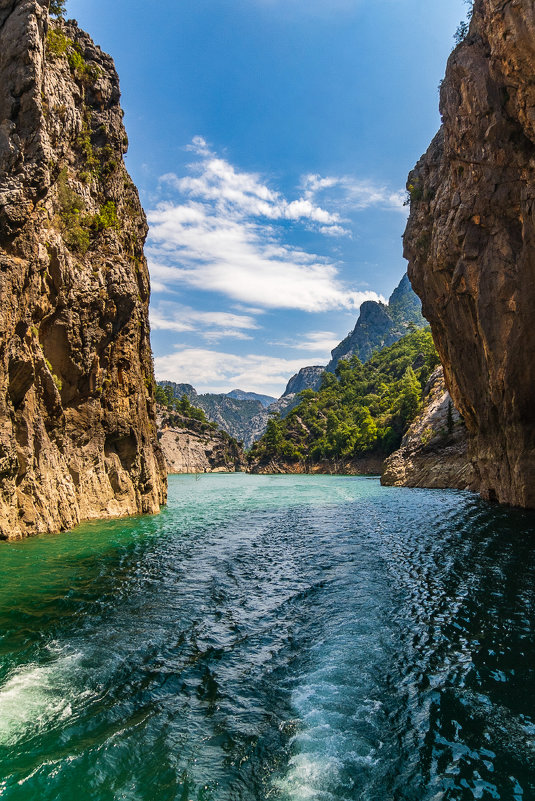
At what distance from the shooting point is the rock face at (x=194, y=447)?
14600cm

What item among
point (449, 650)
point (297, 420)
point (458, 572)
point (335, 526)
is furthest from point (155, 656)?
point (297, 420)

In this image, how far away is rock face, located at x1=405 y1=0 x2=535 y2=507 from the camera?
16.1 meters

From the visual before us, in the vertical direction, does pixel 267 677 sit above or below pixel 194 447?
below

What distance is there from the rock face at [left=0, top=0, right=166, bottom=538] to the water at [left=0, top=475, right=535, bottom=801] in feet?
18.8

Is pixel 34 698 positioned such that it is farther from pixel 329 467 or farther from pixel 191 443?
pixel 191 443

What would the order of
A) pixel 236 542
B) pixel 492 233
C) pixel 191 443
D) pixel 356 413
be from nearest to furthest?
pixel 236 542 < pixel 492 233 < pixel 356 413 < pixel 191 443

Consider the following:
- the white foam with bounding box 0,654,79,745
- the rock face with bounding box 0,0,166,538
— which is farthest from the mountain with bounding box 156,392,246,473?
the white foam with bounding box 0,654,79,745

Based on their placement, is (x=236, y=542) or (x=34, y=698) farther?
(x=236, y=542)

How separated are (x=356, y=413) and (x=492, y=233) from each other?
102 m

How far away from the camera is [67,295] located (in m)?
21.7

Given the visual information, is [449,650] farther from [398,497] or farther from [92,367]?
[398,497]

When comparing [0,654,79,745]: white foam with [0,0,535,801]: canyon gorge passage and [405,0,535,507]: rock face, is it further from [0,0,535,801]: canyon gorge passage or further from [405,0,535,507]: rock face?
[405,0,535,507]: rock face

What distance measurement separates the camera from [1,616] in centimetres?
971

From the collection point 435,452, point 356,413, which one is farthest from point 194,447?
point 435,452
